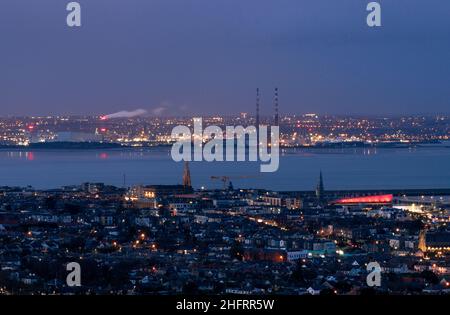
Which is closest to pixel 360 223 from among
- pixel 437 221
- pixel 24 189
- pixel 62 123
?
pixel 437 221

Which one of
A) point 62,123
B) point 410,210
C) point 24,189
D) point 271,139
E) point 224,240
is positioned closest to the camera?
point 224,240

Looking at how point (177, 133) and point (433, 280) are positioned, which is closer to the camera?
point (433, 280)

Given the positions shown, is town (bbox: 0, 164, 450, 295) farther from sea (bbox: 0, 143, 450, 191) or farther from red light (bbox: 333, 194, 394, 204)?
sea (bbox: 0, 143, 450, 191)

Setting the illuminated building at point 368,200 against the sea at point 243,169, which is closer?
the illuminated building at point 368,200

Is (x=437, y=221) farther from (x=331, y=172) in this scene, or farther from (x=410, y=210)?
(x=331, y=172)

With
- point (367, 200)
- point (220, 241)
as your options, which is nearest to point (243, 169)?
point (367, 200)

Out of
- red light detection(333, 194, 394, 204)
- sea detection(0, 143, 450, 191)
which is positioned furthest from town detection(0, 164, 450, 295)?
sea detection(0, 143, 450, 191)

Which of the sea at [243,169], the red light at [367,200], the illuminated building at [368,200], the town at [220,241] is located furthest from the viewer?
the sea at [243,169]

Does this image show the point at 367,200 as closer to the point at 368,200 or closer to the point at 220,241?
the point at 368,200

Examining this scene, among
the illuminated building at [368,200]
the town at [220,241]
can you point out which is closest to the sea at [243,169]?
the illuminated building at [368,200]

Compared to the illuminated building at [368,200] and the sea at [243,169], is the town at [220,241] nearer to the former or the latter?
the illuminated building at [368,200]

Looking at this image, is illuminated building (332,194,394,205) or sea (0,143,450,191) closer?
illuminated building (332,194,394,205)
